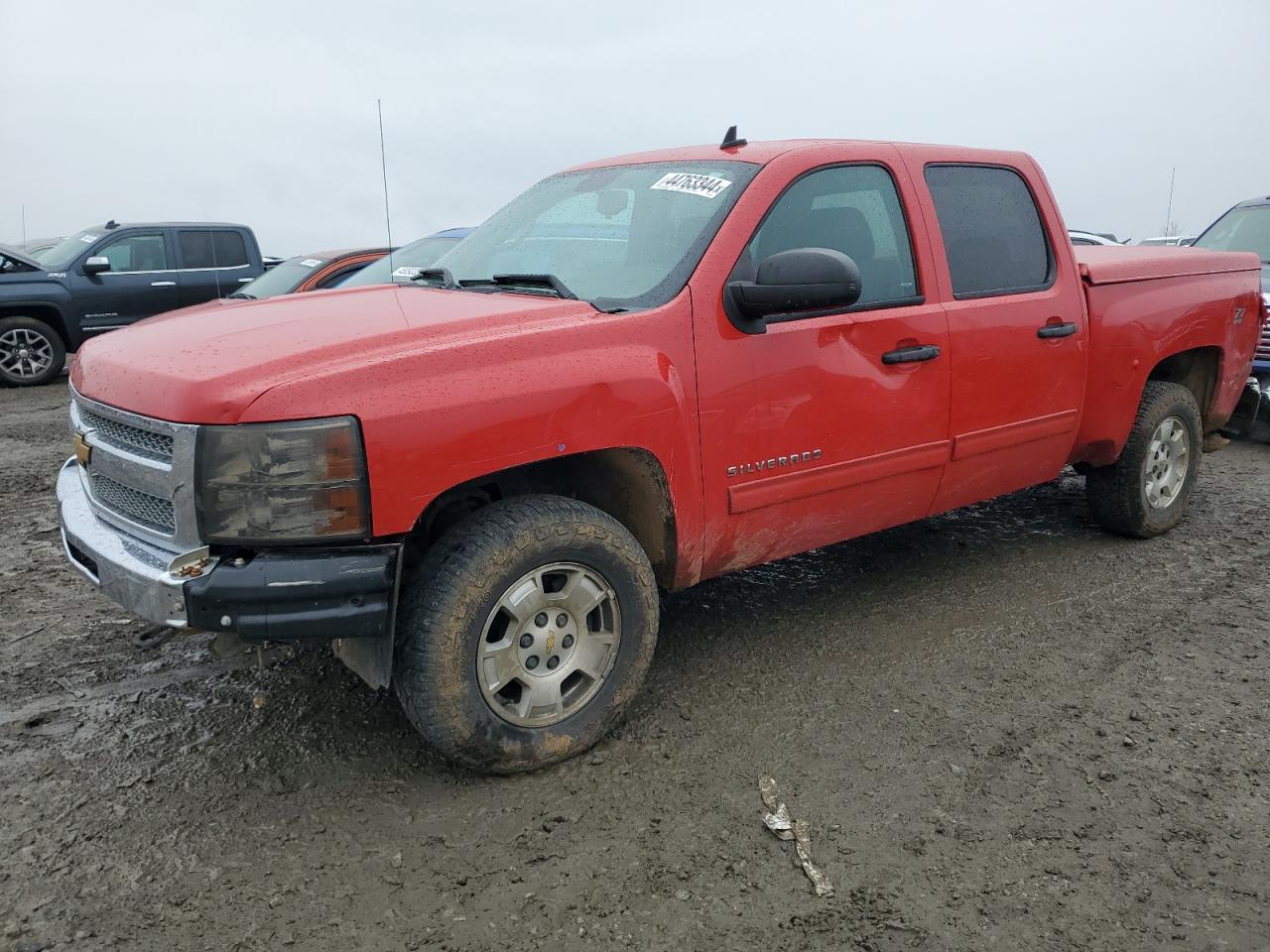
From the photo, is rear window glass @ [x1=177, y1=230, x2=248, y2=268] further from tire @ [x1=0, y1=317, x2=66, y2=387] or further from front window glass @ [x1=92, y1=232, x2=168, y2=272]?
tire @ [x1=0, y1=317, x2=66, y2=387]

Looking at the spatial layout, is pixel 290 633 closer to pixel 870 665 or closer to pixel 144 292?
pixel 870 665

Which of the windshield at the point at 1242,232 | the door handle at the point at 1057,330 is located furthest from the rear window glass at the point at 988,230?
the windshield at the point at 1242,232

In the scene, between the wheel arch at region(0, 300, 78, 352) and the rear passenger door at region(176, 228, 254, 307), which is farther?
the rear passenger door at region(176, 228, 254, 307)

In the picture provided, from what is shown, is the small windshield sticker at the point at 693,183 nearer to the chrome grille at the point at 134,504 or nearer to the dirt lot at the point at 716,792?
the dirt lot at the point at 716,792

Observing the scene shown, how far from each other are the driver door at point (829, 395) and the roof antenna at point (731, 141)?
13.8 inches

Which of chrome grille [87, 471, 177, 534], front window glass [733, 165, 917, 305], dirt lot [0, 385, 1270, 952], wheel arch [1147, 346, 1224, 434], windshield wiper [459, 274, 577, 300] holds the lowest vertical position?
dirt lot [0, 385, 1270, 952]

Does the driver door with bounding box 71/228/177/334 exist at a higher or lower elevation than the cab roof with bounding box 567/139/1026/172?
lower

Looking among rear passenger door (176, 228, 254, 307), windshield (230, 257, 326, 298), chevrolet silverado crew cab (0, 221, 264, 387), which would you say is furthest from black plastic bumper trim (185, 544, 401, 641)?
rear passenger door (176, 228, 254, 307)

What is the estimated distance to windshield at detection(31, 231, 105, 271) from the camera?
39.5 ft

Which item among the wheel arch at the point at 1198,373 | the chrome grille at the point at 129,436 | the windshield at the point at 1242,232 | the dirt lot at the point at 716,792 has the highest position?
the windshield at the point at 1242,232

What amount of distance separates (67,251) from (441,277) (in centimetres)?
1049

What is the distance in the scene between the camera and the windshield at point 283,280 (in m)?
9.04

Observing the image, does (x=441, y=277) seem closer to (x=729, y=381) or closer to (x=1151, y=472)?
(x=729, y=381)

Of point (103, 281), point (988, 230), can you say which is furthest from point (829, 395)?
point (103, 281)
